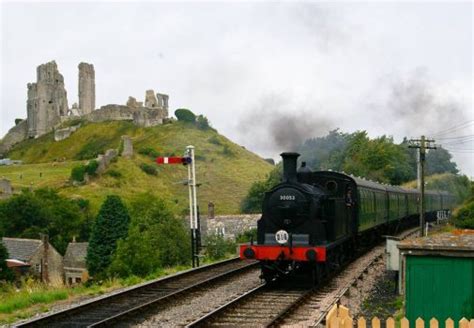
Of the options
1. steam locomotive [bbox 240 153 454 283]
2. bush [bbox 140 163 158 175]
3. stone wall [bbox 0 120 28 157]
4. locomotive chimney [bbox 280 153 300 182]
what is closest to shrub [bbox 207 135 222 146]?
bush [bbox 140 163 158 175]

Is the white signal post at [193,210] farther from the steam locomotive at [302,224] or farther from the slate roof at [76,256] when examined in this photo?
the slate roof at [76,256]

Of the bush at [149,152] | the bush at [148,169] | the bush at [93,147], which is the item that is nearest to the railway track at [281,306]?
the bush at [148,169]

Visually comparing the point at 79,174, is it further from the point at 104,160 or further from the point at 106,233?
the point at 106,233

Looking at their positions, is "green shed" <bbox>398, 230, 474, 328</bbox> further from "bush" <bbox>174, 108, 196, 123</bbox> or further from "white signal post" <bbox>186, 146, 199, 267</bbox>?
"bush" <bbox>174, 108, 196, 123</bbox>

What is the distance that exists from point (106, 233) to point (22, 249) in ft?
23.3

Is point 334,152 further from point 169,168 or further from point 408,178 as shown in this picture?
point 169,168

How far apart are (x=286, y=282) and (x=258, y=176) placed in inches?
3005

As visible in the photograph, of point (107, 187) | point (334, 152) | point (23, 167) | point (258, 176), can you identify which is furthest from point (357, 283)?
point (23, 167)

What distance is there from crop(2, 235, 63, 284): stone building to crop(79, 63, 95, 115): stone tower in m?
78.9

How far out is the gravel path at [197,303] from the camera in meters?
10.9

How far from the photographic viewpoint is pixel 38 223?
214 ft

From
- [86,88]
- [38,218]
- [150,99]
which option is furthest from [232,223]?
[86,88]

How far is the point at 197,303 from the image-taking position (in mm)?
12773

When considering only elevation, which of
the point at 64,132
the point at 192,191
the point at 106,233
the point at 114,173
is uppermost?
the point at 64,132
